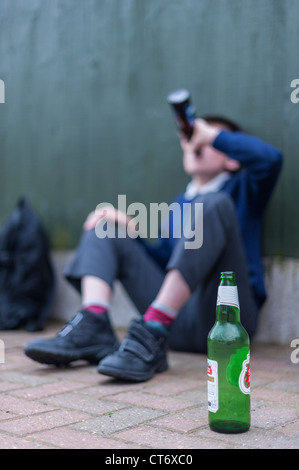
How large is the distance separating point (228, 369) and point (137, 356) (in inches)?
25.1

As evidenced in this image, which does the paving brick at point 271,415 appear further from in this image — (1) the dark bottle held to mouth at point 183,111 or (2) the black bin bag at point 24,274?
(2) the black bin bag at point 24,274

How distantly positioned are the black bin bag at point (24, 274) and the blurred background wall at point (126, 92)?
0.18 metres

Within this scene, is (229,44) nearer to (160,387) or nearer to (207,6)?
(207,6)

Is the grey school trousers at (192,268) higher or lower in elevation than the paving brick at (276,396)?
higher

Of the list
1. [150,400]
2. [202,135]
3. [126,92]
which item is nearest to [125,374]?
[150,400]

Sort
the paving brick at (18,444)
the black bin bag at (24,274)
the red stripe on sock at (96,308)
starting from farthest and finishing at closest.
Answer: the black bin bag at (24,274)
the red stripe on sock at (96,308)
the paving brick at (18,444)

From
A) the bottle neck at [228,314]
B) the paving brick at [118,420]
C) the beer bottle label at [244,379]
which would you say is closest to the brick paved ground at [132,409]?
the paving brick at [118,420]

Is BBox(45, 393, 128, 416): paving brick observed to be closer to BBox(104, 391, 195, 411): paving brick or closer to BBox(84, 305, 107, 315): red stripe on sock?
BBox(104, 391, 195, 411): paving brick

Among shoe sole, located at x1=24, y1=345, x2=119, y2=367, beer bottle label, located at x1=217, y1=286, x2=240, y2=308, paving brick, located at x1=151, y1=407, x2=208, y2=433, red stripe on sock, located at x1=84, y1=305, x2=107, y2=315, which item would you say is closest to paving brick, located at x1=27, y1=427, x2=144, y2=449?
paving brick, located at x1=151, y1=407, x2=208, y2=433

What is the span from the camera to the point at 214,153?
8.91 ft

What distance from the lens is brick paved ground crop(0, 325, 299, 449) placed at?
141cm

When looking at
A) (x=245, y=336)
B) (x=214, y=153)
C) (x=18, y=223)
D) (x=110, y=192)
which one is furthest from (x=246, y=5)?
(x=245, y=336)

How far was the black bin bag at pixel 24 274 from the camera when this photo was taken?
3.37m
